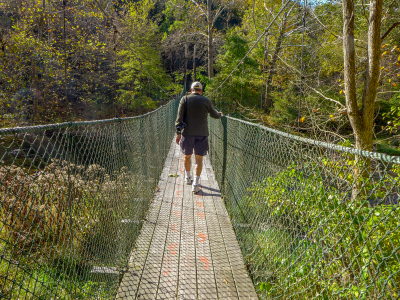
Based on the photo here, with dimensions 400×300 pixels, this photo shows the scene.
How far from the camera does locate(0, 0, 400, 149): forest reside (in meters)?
4.98

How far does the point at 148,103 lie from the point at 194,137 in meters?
15.7

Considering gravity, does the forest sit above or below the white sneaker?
above

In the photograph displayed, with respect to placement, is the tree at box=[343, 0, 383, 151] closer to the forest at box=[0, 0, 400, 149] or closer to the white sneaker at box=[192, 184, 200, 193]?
the forest at box=[0, 0, 400, 149]

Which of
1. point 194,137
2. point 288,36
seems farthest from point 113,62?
point 194,137

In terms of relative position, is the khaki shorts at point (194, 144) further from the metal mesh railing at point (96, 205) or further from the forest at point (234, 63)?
the forest at point (234, 63)

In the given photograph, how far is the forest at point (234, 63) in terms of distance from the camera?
4.98 meters

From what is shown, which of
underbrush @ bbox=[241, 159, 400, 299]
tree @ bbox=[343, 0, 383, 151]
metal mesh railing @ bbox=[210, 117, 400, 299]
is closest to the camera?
metal mesh railing @ bbox=[210, 117, 400, 299]

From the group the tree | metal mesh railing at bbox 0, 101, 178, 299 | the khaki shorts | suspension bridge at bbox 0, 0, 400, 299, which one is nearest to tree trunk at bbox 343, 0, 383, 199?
the tree

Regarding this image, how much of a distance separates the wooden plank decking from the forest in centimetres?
139

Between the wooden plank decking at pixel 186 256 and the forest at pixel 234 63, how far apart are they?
1.39m

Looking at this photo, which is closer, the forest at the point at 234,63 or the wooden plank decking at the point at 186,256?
the wooden plank decking at the point at 186,256

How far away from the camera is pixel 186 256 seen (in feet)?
7.48

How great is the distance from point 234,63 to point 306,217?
39.2 ft

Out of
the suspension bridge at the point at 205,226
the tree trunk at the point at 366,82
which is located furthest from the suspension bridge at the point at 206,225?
the tree trunk at the point at 366,82
